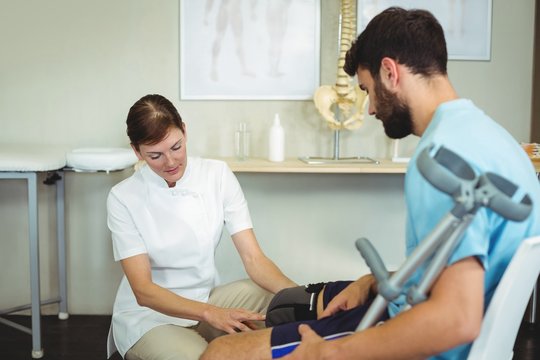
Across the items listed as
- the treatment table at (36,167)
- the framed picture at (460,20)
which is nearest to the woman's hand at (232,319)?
the treatment table at (36,167)

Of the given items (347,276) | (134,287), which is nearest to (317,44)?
(347,276)

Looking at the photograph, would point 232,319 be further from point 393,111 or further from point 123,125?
point 123,125

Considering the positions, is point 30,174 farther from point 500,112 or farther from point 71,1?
point 500,112

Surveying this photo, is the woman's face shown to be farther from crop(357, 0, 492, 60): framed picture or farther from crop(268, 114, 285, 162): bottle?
crop(357, 0, 492, 60): framed picture

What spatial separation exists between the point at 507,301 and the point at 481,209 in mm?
153

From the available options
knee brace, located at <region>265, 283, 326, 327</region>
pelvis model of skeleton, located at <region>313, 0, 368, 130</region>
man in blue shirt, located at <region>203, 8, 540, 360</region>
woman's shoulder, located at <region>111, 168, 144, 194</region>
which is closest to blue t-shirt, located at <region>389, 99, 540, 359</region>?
man in blue shirt, located at <region>203, 8, 540, 360</region>

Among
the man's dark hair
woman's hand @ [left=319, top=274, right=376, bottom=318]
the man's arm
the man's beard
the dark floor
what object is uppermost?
the man's dark hair

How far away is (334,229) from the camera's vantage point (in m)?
2.90

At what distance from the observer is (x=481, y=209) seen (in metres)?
0.98

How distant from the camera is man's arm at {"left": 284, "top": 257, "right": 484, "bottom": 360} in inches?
37.9

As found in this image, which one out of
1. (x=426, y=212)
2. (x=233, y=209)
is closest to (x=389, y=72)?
(x=426, y=212)

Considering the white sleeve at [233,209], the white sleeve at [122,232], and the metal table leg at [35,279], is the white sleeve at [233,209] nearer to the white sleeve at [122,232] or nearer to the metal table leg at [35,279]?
the white sleeve at [122,232]

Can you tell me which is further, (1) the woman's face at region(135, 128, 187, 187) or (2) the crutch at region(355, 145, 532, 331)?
(1) the woman's face at region(135, 128, 187, 187)

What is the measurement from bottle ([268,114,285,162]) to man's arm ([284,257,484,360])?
1647mm
